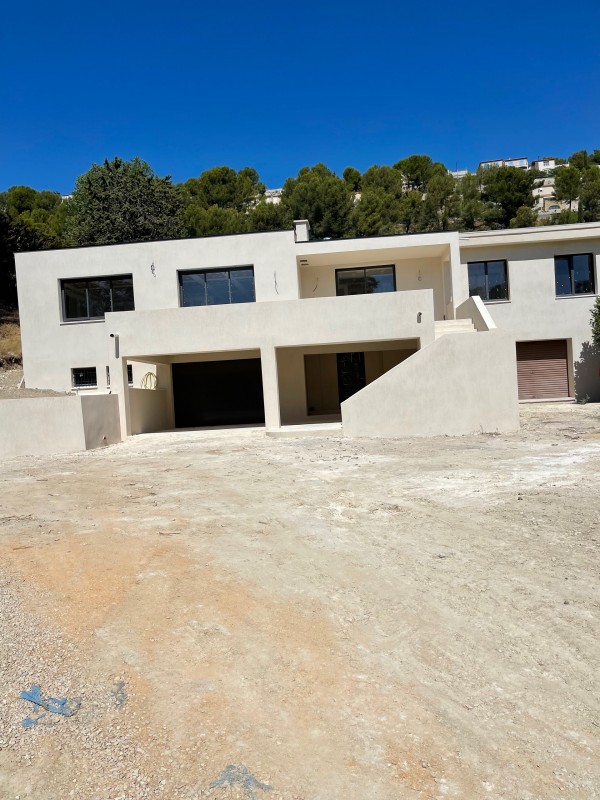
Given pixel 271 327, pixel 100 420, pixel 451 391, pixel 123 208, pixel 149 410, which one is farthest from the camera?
pixel 123 208

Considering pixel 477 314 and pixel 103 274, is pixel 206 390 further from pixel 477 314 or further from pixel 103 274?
pixel 477 314

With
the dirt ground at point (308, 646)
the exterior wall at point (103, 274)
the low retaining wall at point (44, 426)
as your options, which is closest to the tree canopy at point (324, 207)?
the exterior wall at point (103, 274)

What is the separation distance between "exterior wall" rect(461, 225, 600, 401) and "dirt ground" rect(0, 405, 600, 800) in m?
16.4

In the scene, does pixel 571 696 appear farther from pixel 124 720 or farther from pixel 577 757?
pixel 124 720

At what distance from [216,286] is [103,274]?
3.90 metres

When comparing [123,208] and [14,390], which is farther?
[123,208]

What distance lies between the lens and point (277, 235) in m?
20.4

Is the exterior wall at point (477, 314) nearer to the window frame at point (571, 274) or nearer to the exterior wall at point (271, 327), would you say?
the exterior wall at point (271, 327)

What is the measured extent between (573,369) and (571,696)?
21.8 meters

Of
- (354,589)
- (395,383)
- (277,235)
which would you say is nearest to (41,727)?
(354,589)

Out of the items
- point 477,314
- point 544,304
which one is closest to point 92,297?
point 477,314

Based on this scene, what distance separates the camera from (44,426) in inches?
616

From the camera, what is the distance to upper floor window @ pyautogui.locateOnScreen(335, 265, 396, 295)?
75.8 ft

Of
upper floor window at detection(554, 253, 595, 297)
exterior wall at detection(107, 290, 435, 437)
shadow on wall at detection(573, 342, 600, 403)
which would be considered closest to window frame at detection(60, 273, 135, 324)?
exterior wall at detection(107, 290, 435, 437)
